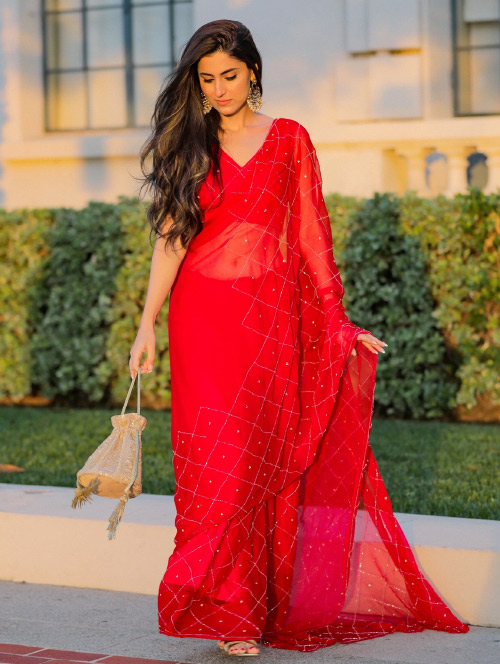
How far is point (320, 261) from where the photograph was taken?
3.77 meters

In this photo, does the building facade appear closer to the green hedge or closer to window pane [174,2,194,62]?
window pane [174,2,194,62]

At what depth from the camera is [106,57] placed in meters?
10.5

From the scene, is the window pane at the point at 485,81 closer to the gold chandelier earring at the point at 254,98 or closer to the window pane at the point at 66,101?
the window pane at the point at 66,101

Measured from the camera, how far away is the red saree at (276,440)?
3604 millimetres

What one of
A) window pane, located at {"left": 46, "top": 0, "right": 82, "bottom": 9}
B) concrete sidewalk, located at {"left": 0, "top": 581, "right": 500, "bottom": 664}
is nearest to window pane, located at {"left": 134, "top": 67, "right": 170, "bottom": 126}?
window pane, located at {"left": 46, "top": 0, "right": 82, "bottom": 9}

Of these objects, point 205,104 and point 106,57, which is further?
point 106,57

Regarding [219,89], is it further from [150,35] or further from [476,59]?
[150,35]

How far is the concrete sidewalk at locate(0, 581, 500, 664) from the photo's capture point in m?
3.61

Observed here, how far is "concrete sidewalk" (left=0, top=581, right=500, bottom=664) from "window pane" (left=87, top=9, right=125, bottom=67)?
6.98m

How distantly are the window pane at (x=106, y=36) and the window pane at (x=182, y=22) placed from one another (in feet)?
1.75

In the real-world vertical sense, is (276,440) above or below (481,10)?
below

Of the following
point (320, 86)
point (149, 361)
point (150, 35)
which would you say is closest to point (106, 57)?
point (150, 35)

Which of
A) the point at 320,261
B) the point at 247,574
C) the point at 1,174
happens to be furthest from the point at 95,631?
the point at 1,174

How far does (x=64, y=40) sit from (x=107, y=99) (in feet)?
2.15
